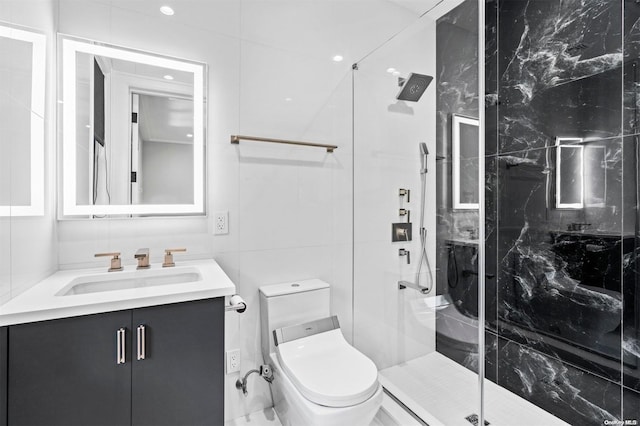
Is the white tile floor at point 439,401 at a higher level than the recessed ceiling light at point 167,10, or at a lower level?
lower

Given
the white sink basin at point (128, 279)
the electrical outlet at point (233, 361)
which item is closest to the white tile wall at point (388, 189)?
the electrical outlet at point (233, 361)

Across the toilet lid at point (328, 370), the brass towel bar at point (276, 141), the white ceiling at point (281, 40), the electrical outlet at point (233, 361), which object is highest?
the white ceiling at point (281, 40)

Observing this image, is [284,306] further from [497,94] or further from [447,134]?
[497,94]

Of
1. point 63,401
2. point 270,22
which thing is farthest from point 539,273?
point 63,401

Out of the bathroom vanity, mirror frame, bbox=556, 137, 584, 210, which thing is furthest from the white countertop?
mirror frame, bbox=556, 137, 584, 210

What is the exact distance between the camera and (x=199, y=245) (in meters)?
1.65

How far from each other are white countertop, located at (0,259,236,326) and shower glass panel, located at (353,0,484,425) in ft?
3.15

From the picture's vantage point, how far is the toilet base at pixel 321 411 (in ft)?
4.05

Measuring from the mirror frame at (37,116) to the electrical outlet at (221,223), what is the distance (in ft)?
2.27

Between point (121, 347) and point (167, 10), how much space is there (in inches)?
60.8

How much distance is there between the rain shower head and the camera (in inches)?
62.3

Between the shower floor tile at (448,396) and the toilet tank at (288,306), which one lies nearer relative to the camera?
the shower floor tile at (448,396)

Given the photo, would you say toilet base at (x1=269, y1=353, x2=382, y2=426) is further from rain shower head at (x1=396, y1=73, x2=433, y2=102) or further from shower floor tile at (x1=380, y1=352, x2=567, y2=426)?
rain shower head at (x1=396, y1=73, x2=433, y2=102)

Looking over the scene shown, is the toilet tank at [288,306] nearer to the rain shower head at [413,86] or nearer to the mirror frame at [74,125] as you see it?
the mirror frame at [74,125]
